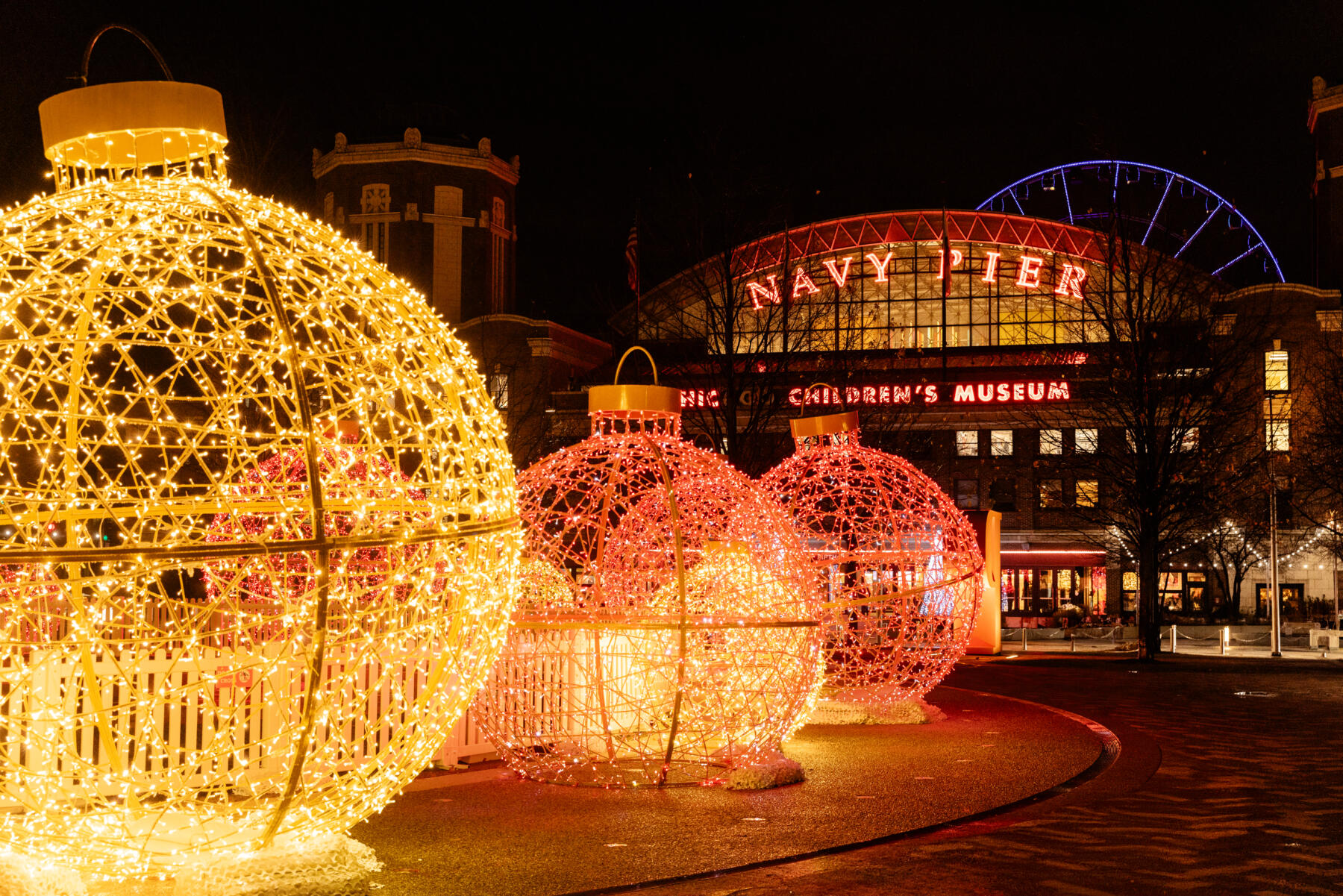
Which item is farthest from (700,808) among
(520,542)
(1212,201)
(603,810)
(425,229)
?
(1212,201)

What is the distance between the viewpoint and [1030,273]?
43.2 meters

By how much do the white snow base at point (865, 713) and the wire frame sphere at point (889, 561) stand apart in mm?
77

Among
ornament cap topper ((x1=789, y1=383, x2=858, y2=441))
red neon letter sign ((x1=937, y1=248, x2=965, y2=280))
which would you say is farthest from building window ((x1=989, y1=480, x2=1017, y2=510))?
ornament cap topper ((x1=789, y1=383, x2=858, y2=441))

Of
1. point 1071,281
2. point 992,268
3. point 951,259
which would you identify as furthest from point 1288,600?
point 951,259

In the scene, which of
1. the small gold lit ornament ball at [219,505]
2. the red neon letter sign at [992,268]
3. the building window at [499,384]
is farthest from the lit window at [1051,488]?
the small gold lit ornament ball at [219,505]

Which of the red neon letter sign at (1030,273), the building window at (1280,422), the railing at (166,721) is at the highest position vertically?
the red neon letter sign at (1030,273)

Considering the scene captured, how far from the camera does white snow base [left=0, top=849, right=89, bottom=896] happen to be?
17.6ft

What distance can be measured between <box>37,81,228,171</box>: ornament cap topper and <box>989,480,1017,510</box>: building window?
3844 centimetres

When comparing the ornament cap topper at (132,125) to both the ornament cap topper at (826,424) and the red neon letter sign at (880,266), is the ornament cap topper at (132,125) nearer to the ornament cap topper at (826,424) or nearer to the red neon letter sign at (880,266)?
the ornament cap topper at (826,424)

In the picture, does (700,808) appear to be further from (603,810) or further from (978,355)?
(978,355)

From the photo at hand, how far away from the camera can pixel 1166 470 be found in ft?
81.5

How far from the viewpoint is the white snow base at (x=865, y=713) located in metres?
12.9

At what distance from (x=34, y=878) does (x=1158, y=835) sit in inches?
263

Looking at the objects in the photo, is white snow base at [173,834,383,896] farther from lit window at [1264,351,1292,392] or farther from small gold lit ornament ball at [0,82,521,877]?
lit window at [1264,351,1292,392]
